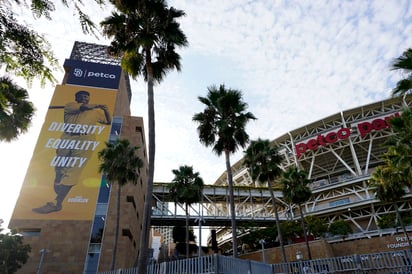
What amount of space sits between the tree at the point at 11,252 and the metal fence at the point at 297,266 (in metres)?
18.9

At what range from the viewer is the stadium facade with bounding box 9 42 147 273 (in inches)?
1287

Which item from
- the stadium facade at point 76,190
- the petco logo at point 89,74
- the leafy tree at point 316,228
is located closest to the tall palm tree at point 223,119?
the stadium facade at point 76,190

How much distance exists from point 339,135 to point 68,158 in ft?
169

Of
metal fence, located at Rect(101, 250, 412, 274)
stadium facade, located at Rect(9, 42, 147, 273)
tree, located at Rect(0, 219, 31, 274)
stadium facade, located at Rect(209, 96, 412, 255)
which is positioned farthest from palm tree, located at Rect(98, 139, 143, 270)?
stadium facade, located at Rect(209, 96, 412, 255)

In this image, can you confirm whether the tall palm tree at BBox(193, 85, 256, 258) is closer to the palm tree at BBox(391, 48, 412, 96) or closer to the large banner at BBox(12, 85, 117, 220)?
the palm tree at BBox(391, 48, 412, 96)

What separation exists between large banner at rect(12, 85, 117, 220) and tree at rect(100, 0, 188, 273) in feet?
91.1

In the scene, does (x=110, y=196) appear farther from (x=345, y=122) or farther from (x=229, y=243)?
(x=345, y=122)

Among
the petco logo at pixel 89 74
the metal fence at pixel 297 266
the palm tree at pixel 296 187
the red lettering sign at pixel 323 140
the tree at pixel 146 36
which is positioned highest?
the petco logo at pixel 89 74

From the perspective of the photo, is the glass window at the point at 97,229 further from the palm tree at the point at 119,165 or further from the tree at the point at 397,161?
the tree at the point at 397,161

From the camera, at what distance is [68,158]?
39.8m

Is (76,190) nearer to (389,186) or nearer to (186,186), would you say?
(186,186)

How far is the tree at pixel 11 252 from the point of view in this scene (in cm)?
2638

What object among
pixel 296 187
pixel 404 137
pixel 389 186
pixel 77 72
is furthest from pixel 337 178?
pixel 77 72

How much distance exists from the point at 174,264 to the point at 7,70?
1057cm
